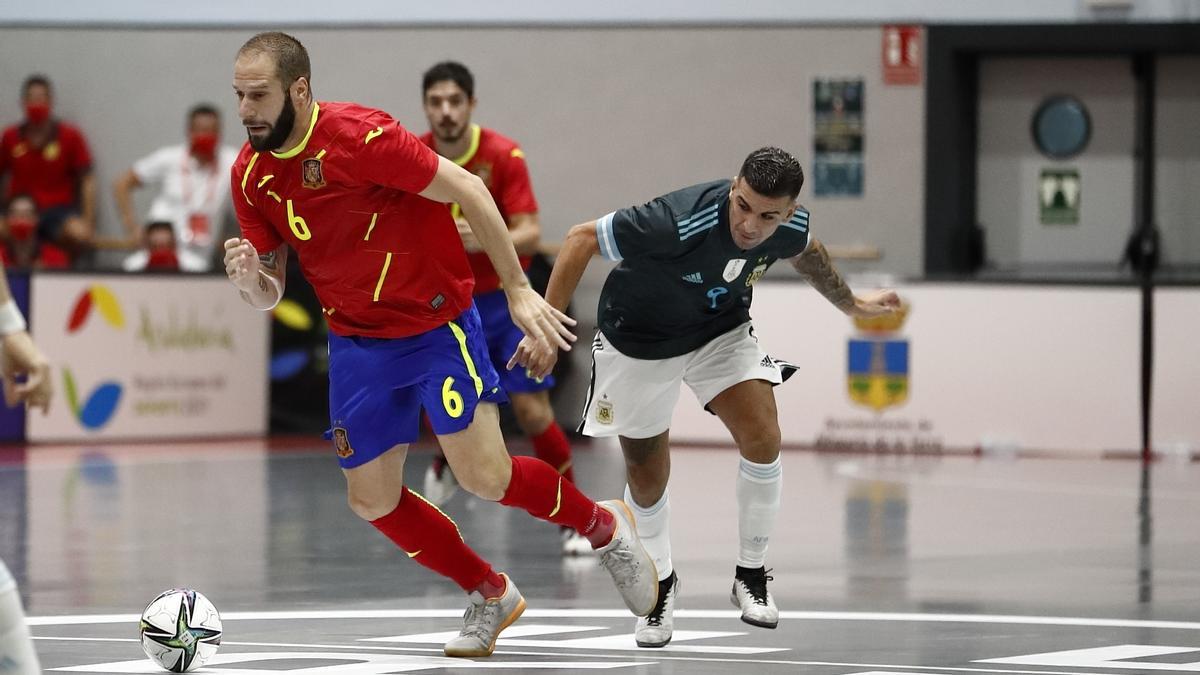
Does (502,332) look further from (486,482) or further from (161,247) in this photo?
(161,247)

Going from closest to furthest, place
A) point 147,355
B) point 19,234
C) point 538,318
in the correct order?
point 538,318 → point 147,355 → point 19,234

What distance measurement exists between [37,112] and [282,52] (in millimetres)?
11411

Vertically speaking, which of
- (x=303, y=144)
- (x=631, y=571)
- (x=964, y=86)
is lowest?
(x=631, y=571)

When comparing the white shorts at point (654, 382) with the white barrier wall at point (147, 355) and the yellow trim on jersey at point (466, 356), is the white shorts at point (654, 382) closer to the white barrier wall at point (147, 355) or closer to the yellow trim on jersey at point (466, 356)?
the yellow trim on jersey at point (466, 356)

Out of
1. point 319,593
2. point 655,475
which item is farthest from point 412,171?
point 319,593

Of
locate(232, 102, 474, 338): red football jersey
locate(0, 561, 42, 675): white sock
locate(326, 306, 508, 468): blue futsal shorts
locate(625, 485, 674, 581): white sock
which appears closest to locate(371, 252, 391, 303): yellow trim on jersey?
locate(232, 102, 474, 338): red football jersey

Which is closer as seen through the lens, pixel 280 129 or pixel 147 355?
pixel 280 129

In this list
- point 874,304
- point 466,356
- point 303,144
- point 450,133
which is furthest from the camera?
point 450,133

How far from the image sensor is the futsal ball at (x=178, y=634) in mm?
5742

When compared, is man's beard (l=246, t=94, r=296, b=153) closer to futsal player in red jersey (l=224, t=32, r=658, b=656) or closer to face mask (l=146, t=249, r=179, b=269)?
futsal player in red jersey (l=224, t=32, r=658, b=656)

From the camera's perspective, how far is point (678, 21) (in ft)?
54.7

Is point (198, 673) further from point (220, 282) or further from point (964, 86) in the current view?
point (964, 86)

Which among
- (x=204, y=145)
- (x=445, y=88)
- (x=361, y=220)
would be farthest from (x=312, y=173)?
(x=204, y=145)

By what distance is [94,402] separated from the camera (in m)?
14.5
